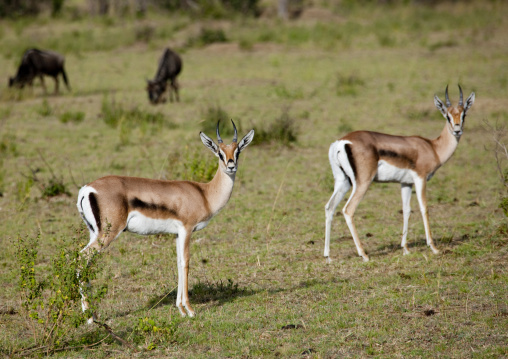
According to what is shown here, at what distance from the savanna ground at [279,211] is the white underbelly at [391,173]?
2.55 ft

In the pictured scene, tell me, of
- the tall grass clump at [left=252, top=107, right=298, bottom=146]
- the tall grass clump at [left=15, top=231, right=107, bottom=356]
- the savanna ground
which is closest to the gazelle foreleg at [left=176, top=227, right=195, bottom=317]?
the savanna ground

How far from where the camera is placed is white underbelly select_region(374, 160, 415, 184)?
6701 millimetres

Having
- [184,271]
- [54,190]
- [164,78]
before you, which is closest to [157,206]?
[184,271]

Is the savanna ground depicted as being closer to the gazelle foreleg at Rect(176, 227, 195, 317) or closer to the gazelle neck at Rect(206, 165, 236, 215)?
the gazelle foreleg at Rect(176, 227, 195, 317)

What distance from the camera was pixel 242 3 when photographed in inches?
1190

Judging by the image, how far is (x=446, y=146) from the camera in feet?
23.4

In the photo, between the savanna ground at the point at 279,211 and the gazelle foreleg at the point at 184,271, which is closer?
the savanna ground at the point at 279,211

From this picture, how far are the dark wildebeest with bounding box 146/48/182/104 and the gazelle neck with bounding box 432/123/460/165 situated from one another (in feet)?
30.7

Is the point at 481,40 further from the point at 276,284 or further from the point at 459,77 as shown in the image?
the point at 276,284

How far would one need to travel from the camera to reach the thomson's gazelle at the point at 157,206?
493 centimetres

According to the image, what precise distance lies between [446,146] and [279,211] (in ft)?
7.75

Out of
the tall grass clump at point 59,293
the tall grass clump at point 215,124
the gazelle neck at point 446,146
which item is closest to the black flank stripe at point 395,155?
the gazelle neck at point 446,146

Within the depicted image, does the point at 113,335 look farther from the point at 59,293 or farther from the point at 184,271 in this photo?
the point at 184,271

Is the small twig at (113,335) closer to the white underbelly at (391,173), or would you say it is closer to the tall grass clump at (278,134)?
the white underbelly at (391,173)
